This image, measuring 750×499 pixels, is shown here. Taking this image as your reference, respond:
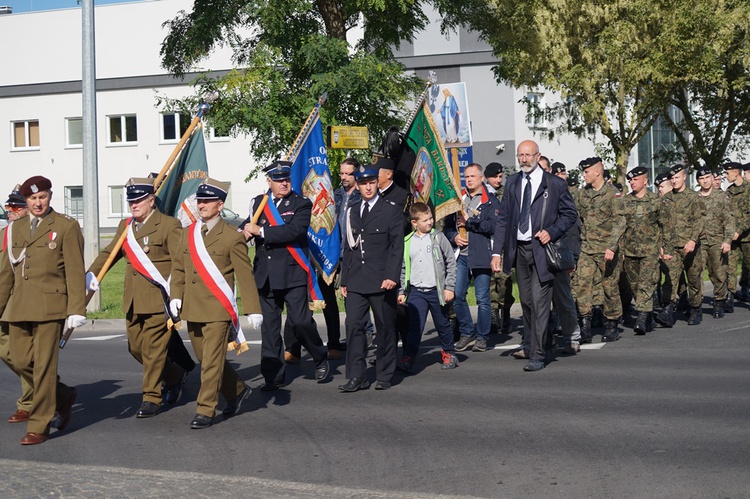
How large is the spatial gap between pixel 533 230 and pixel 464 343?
202cm

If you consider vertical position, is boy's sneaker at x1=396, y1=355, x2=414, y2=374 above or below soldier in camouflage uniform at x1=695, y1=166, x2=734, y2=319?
below

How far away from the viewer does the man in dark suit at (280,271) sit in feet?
31.0

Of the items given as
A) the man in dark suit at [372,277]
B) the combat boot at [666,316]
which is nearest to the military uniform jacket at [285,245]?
the man in dark suit at [372,277]

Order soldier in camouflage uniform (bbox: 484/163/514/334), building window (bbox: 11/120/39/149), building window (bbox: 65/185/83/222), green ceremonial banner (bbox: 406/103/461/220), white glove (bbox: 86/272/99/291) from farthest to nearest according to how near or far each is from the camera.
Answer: building window (bbox: 11/120/39/149) → building window (bbox: 65/185/83/222) → soldier in camouflage uniform (bbox: 484/163/514/334) → green ceremonial banner (bbox: 406/103/461/220) → white glove (bbox: 86/272/99/291)

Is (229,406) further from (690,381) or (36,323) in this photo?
(690,381)

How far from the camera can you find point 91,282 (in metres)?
8.22

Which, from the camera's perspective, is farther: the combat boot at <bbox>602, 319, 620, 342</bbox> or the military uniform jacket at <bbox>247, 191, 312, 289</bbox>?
the combat boot at <bbox>602, 319, 620, 342</bbox>

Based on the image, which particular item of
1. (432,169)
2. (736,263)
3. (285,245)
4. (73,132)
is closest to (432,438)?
(285,245)

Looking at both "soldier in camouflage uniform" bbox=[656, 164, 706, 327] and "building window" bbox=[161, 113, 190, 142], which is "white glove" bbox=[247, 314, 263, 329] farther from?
"building window" bbox=[161, 113, 190, 142]

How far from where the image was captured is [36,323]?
770 centimetres

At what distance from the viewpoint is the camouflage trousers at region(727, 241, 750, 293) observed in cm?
1484

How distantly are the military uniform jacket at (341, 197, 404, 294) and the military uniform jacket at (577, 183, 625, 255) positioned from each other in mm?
3893

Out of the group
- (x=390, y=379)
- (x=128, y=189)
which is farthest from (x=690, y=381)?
(x=128, y=189)

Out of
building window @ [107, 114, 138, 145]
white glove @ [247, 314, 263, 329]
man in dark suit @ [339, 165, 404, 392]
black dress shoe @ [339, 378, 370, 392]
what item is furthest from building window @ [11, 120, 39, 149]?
white glove @ [247, 314, 263, 329]
